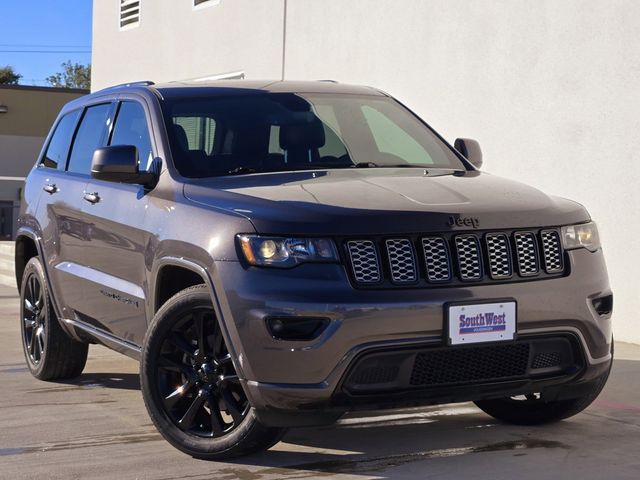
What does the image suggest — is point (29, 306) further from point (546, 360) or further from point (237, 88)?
point (546, 360)

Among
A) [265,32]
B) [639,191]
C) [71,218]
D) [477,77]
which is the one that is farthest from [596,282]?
[265,32]

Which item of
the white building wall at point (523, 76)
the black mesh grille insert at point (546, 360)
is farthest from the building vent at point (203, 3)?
the black mesh grille insert at point (546, 360)

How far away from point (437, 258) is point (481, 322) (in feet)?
1.03

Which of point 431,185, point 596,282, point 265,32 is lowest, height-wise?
point 596,282

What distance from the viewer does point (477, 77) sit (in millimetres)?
10273

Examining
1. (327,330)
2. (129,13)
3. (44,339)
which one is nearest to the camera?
(327,330)

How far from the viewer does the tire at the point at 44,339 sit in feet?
24.0

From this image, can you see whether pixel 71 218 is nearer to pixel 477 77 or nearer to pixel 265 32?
pixel 477 77

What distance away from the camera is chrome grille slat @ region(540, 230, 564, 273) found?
517 cm

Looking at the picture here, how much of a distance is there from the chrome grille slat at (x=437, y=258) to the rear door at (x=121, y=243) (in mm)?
1493

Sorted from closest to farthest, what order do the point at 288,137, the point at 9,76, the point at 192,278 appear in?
the point at 192,278 < the point at 288,137 < the point at 9,76

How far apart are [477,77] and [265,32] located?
4055 mm

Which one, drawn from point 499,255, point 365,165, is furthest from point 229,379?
point 365,165

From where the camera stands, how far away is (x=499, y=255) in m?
5.05
